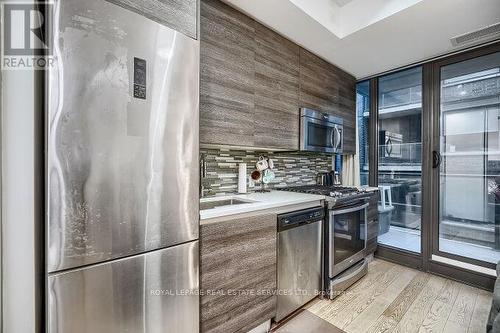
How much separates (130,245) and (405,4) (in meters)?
2.36

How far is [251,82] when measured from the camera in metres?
1.82

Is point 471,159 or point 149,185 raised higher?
point 471,159

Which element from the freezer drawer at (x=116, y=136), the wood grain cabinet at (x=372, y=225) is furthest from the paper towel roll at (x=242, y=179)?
the wood grain cabinet at (x=372, y=225)

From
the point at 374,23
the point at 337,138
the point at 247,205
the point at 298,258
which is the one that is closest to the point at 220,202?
the point at 247,205

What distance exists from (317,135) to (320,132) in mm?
68

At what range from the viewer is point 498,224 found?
2.25 m

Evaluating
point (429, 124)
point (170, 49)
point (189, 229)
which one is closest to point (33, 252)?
point (189, 229)

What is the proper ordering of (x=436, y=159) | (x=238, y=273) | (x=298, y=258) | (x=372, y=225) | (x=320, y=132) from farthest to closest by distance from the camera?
(x=372, y=225)
(x=436, y=159)
(x=320, y=132)
(x=298, y=258)
(x=238, y=273)

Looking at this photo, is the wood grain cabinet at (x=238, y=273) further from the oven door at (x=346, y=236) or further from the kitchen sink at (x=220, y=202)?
the oven door at (x=346, y=236)

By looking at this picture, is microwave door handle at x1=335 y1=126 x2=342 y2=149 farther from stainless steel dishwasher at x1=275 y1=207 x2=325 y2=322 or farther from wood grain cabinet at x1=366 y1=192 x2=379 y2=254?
stainless steel dishwasher at x1=275 y1=207 x2=325 y2=322

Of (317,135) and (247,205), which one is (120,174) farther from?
(317,135)

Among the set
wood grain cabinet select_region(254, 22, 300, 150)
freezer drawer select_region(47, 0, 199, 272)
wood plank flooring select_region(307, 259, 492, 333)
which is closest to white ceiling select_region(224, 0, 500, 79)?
wood grain cabinet select_region(254, 22, 300, 150)

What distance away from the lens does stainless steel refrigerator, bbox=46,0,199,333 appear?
85 cm

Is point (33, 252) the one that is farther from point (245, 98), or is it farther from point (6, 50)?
point (245, 98)
